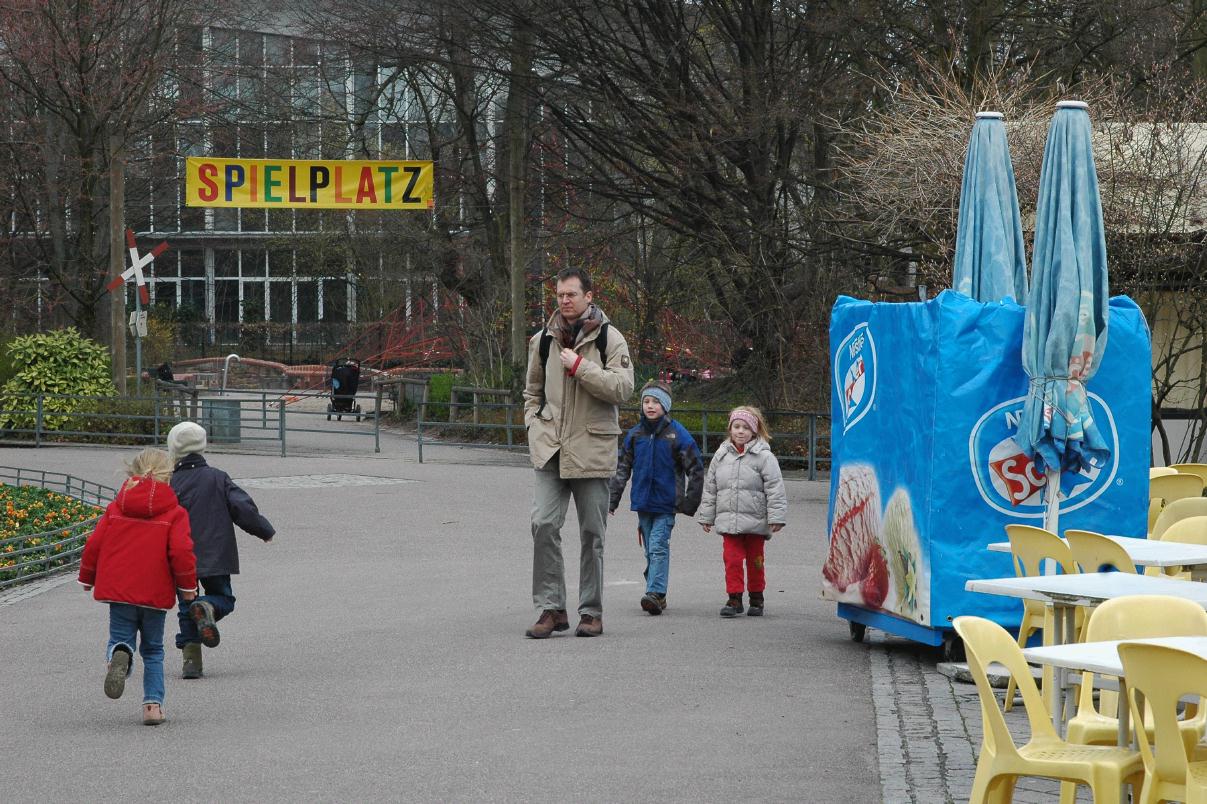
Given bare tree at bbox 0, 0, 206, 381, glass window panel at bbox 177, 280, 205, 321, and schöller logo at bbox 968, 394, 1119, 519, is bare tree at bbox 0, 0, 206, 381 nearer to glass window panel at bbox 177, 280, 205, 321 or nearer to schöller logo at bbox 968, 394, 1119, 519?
schöller logo at bbox 968, 394, 1119, 519

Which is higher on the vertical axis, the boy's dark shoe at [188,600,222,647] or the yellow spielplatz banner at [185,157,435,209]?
the yellow spielplatz banner at [185,157,435,209]

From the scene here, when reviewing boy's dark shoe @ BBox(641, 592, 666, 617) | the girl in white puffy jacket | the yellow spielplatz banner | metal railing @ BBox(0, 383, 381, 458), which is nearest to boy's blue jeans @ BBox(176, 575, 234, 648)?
boy's dark shoe @ BBox(641, 592, 666, 617)

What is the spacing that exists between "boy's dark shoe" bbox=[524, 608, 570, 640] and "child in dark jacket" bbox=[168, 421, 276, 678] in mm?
1696

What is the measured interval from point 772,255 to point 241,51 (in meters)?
20.0

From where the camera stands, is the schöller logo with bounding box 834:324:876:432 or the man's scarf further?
the man's scarf

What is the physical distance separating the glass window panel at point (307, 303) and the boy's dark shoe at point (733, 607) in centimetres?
5425

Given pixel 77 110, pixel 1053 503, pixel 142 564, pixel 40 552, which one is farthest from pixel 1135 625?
pixel 77 110

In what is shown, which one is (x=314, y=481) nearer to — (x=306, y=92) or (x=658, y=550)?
(x=658, y=550)

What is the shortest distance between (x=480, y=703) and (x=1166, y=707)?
158 inches

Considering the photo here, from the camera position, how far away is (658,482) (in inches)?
442

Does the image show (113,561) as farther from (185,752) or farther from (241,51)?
(241,51)

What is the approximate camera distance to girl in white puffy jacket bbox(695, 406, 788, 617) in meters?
11.0

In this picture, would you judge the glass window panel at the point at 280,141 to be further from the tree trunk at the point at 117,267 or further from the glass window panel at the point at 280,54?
the tree trunk at the point at 117,267

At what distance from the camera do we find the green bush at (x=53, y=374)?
1107 inches
